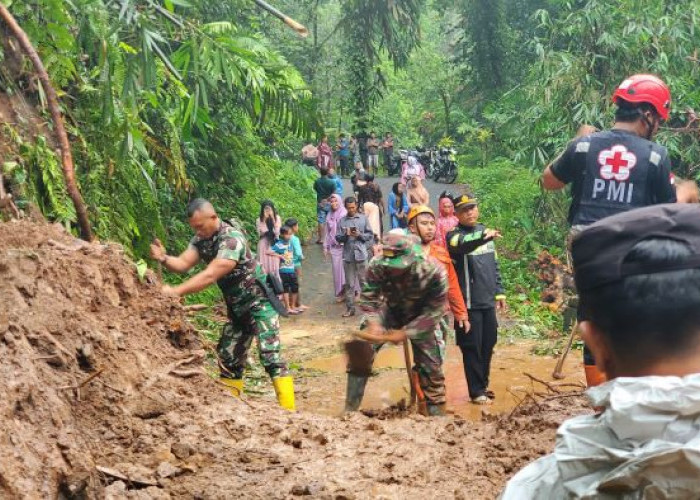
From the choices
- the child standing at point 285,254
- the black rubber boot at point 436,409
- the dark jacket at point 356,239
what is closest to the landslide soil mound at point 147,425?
the black rubber boot at point 436,409

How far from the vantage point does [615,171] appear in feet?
15.2

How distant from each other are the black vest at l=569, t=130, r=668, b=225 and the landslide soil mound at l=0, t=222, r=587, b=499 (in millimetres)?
1435

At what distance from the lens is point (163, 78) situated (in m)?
10.2

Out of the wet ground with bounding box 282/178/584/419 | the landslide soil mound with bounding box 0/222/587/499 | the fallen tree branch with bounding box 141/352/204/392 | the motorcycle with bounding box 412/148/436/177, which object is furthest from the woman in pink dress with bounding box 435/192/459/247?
the motorcycle with bounding box 412/148/436/177

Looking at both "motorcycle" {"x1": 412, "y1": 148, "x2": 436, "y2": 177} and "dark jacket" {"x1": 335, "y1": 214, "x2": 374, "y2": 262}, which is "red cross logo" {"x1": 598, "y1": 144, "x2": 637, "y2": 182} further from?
"motorcycle" {"x1": 412, "y1": 148, "x2": 436, "y2": 177}

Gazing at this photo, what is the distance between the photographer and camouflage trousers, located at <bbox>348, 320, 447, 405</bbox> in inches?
254

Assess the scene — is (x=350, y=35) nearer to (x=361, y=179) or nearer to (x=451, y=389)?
(x=361, y=179)

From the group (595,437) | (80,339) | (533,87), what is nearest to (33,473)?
(80,339)

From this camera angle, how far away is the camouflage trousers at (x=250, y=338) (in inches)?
271

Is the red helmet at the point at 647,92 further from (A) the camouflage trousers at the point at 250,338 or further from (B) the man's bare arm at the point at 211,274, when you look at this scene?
(A) the camouflage trousers at the point at 250,338

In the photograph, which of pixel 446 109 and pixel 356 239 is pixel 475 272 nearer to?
pixel 356 239

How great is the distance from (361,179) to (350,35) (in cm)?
382

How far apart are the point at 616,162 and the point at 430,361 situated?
→ 245 centimetres

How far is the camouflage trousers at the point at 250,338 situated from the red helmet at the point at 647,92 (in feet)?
11.3
